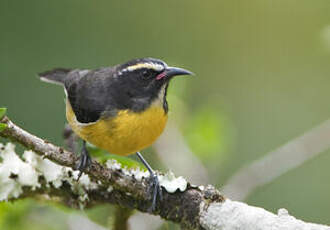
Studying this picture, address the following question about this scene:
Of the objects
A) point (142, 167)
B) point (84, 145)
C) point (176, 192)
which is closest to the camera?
point (176, 192)

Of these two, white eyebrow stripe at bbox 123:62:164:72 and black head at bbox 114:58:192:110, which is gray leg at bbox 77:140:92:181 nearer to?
black head at bbox 114:58:192:110

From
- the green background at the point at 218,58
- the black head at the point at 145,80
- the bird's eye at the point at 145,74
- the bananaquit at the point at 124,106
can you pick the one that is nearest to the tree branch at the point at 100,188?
the bananaquit at the point at 124,106

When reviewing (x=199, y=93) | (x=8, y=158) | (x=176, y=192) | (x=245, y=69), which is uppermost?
(x=245, y=69)

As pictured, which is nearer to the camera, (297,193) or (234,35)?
A: (297,193)

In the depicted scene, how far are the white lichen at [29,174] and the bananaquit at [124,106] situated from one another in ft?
0.92

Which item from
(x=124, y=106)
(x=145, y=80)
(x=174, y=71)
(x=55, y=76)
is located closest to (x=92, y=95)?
(x=124, y=106)

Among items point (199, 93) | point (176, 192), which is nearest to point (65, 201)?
point (176, 192)

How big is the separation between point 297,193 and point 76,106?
370 cm

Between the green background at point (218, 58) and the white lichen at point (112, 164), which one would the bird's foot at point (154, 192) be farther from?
the green background at point (218, 58)

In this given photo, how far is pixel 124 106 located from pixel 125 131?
0.79ft

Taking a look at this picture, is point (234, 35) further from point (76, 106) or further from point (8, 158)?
point (8, 158)

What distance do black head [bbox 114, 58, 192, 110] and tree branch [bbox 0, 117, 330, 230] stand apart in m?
0.79

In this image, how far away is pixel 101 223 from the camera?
3.98 metres

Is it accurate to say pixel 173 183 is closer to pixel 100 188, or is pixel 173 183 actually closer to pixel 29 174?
pixel 100 188
